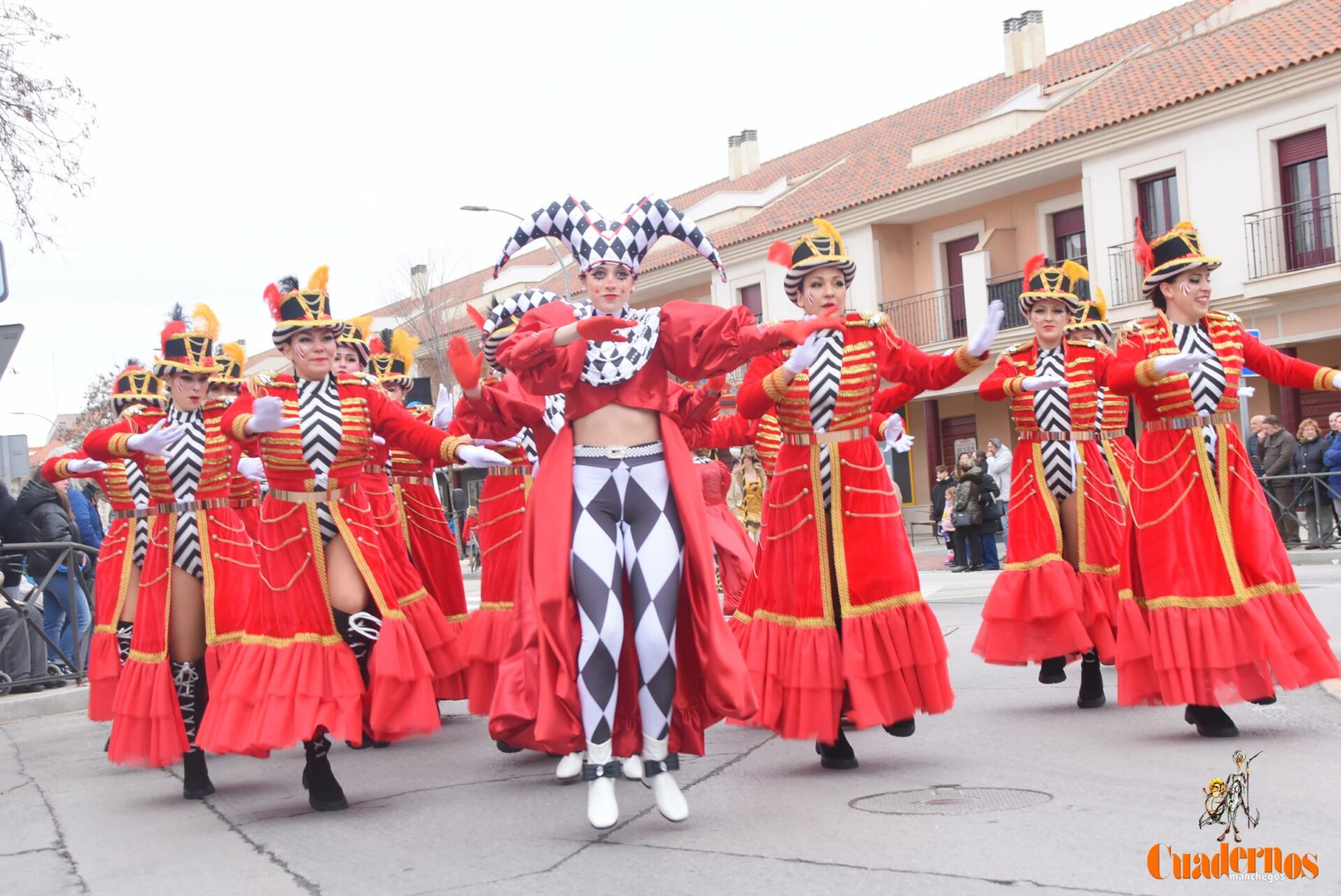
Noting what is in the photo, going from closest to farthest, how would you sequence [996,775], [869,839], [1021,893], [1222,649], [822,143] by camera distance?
[1021,893] → [869,839] → [996,775] → [1222,649] → [822,143]

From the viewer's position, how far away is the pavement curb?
38.6ft

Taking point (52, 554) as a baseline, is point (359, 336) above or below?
above

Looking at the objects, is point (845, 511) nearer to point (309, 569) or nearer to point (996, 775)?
point (996, 775)

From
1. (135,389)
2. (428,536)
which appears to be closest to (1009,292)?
(428,536)

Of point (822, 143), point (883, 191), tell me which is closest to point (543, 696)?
point (883, 191)

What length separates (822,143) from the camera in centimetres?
4597

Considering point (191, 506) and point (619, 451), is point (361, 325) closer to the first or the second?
point (191, 506)

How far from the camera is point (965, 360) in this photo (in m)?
6.70

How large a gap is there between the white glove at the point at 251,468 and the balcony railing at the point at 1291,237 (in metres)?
21.5

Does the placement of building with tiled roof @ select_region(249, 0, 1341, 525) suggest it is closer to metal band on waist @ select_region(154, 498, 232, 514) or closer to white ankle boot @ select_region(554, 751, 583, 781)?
metal band on waist @ select_region(154, 498, 232, 514)

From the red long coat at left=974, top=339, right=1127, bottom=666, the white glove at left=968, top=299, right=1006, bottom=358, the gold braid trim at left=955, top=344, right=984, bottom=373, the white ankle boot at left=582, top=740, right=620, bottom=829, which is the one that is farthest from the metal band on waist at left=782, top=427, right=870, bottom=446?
the white ankle boot at left=582, top=740, right=620, bottom=829

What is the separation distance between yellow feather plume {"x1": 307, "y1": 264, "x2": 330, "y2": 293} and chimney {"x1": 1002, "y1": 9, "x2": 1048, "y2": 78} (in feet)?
111

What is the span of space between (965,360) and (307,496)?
9.76 ft

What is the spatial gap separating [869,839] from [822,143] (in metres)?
42.5
